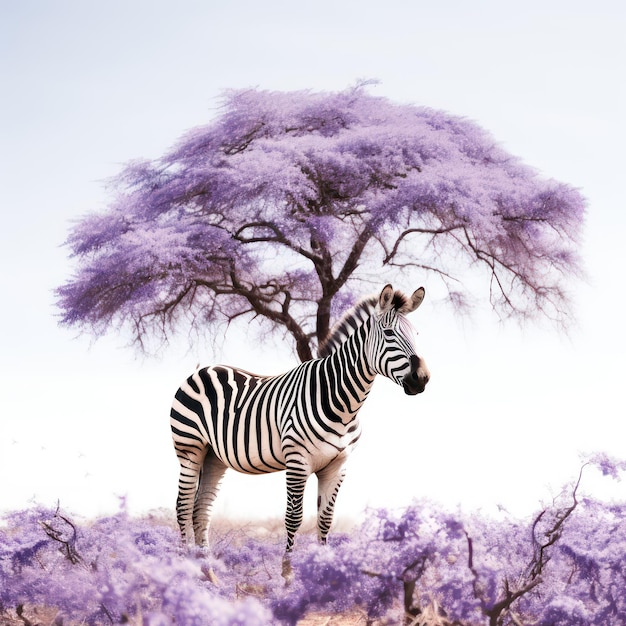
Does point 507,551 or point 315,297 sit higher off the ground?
point 315,297

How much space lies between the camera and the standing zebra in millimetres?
5992

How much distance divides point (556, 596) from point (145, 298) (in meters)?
5.87

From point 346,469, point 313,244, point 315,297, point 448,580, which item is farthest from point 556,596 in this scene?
point 315,297

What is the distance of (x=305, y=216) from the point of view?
9219 mm

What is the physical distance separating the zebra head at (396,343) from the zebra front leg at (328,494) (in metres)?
0.90

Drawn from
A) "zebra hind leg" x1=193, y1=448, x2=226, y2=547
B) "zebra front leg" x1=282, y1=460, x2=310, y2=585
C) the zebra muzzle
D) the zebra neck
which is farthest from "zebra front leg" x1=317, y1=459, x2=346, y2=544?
"zebra hind leg" x1=193, y1=448, x2=226, y2=547

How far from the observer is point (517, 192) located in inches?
371

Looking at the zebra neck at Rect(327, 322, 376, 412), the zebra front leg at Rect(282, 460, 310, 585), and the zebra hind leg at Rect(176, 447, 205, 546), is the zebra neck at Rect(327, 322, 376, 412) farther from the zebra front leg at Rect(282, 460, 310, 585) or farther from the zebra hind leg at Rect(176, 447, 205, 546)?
the zebra hind leg at Rect(176, 447, 205, 546)

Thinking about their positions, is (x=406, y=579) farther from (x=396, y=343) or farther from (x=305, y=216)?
(x=305, y=216)

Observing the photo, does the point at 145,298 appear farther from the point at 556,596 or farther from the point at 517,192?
the point at 556,596

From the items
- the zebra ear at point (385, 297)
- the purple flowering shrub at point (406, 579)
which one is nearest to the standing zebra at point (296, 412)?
the zebra ear at point (385, 297)

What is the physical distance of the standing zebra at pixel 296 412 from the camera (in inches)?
236

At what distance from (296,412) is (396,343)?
39.4 inches

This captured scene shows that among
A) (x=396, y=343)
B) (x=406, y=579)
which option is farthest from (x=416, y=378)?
(x=406, y=579)
